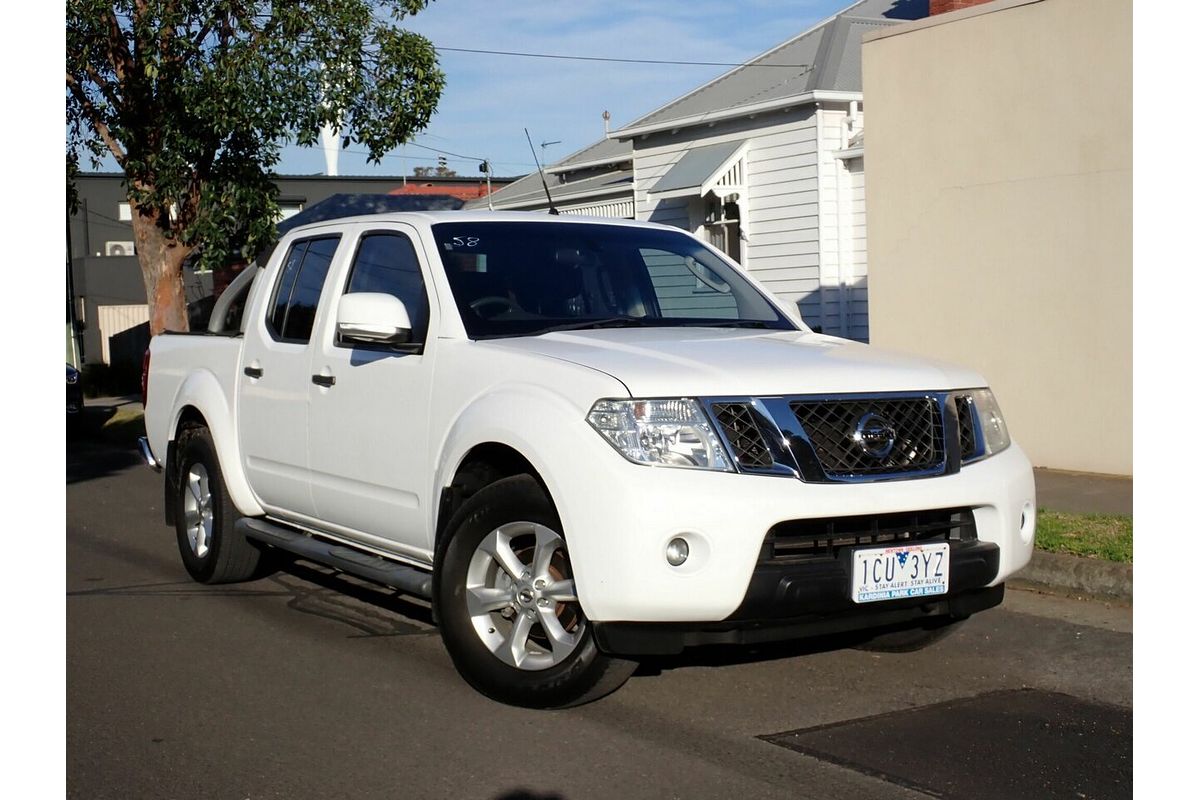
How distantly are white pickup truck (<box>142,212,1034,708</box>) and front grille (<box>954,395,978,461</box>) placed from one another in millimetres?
15

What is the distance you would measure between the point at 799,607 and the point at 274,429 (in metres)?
3.27

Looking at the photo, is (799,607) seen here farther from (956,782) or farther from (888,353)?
(888,353)

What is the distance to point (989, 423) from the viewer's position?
5.57 meters

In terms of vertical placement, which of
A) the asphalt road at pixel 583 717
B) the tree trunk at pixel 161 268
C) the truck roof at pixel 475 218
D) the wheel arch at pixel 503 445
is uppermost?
the tree trunk at pixel 161 268

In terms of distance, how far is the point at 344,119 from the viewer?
674 inches

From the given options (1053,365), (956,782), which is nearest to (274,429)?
(956,782)

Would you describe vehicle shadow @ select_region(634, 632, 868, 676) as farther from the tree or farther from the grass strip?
the tree

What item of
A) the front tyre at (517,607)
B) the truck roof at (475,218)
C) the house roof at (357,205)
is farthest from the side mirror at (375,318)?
the house roof at (357,205)

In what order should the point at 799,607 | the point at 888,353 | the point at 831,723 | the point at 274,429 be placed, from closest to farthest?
the point at 799,607 < the point at 831,723 < the point at 888,353 < the point at 274,429

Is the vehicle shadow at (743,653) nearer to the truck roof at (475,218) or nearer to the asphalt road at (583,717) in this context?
the asphalt road at (583,717)

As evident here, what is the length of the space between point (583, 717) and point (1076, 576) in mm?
3405

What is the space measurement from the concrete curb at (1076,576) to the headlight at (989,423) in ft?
6.24

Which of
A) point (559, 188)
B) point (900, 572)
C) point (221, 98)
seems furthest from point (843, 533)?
point (559, 188)

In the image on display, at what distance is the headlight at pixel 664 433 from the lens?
4.78m
